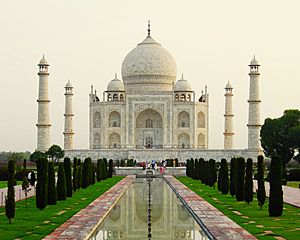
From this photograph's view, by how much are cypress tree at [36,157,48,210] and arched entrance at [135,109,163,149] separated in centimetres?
2758

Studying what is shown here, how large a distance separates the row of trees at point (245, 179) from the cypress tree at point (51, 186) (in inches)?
163

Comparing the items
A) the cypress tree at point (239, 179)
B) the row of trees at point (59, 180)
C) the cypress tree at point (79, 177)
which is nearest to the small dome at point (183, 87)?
the row of trees at point (59, 180)

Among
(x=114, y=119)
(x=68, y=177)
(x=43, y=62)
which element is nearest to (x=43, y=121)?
(x=43, y=62)

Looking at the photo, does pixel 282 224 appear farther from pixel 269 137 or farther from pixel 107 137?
pixel 107 137

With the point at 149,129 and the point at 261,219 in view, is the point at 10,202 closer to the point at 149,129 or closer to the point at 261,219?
the point at 261,219

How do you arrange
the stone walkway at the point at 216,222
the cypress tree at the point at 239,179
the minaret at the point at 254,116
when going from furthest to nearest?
the minaret at the point at 254,116 → the cypress tree at the point at 239,179 → the stone walkway at the point at 216,222

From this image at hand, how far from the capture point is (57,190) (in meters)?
14.4

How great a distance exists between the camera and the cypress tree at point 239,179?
14.2 metres

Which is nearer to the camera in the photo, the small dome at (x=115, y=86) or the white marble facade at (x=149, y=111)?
the white marble facade at (x=149, y=111)

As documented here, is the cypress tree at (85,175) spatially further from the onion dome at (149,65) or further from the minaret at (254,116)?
the onion dome at (149,65)

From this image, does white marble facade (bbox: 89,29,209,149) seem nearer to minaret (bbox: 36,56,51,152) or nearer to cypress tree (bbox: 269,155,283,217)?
minaret (bbox: 36,56,51,152)

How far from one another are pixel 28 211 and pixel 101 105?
27.9 meters

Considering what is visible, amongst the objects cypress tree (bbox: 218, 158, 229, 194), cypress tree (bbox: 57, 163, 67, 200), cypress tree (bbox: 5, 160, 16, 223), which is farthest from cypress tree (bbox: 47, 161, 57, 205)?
cypress tree (bbox: 218, 158, 229, 194)

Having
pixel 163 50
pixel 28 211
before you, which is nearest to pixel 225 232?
pixel 28 211
